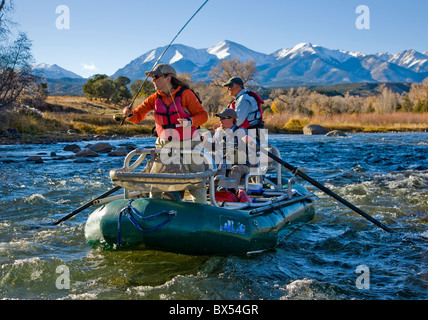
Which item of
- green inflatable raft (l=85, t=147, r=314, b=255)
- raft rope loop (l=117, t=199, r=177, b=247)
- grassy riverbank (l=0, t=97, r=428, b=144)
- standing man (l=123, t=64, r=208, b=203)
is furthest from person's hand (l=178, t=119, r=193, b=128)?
grassy riverbank (l=0, t=97, r=428, b=144)

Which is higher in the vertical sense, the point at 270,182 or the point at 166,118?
the point at 166,118

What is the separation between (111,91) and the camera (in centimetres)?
7188

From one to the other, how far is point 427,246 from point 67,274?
5579mm

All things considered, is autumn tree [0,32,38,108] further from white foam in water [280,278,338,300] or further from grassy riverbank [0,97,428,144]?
white foam in water [280,278,338,300]

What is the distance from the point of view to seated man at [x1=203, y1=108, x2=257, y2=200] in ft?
24.3

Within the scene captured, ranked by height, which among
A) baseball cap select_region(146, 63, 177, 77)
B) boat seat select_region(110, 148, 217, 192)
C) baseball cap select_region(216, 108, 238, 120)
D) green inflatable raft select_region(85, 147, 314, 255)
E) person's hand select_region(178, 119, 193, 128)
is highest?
baseball cap select_region(146, 63, 177, 77)

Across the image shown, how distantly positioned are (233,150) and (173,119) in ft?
5.37

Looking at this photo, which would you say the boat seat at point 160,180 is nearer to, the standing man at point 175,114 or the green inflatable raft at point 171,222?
the green inflatable raft at point 171,222

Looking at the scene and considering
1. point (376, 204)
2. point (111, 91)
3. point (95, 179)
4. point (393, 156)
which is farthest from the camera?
point (111, 91)

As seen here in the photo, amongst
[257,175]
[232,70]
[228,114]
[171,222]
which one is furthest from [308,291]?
[232,70]

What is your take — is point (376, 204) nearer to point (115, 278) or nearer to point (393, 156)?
point (115, 278)

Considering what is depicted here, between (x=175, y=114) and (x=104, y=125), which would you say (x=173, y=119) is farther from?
(x=104, y=125)

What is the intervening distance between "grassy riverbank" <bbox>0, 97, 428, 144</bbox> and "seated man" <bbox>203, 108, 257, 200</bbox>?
789 inches
